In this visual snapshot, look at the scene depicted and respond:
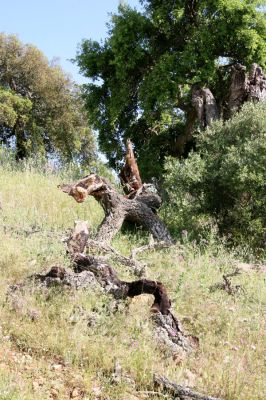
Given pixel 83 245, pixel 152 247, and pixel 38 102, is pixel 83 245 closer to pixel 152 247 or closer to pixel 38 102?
pixel 152 247

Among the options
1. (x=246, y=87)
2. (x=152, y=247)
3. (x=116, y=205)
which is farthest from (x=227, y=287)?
(x=246, y=87)

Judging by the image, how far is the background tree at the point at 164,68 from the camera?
1648 centimetres

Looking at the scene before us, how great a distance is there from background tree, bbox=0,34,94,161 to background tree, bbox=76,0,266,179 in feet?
36.6

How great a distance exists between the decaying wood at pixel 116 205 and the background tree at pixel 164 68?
19.5ft

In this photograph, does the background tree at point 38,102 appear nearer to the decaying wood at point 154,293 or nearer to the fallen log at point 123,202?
the fallen log at point 123,202

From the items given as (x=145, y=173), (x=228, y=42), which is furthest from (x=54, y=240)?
(x=228, y=42)

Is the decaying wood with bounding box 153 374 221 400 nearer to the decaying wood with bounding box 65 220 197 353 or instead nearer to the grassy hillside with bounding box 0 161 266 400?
the grassy hillside with bounding box 0 161 266 400

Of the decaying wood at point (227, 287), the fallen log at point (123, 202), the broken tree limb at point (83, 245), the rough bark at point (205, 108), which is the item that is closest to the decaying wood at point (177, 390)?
the decaying wood at point (227, 287)

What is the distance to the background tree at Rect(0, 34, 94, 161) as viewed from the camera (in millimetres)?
30984

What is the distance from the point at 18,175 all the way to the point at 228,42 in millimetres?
8922

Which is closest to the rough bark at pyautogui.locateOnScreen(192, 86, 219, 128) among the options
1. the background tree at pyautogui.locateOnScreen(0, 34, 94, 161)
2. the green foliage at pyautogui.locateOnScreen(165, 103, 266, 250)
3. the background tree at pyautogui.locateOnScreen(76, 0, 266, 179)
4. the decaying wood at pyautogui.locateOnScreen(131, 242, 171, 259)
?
the background tree at pyautogui.locateOnScreen(76, 0, 266, 179)

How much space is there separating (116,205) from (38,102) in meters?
24.4

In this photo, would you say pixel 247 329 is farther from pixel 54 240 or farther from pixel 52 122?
pixel 52 122

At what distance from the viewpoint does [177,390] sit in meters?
4.02
